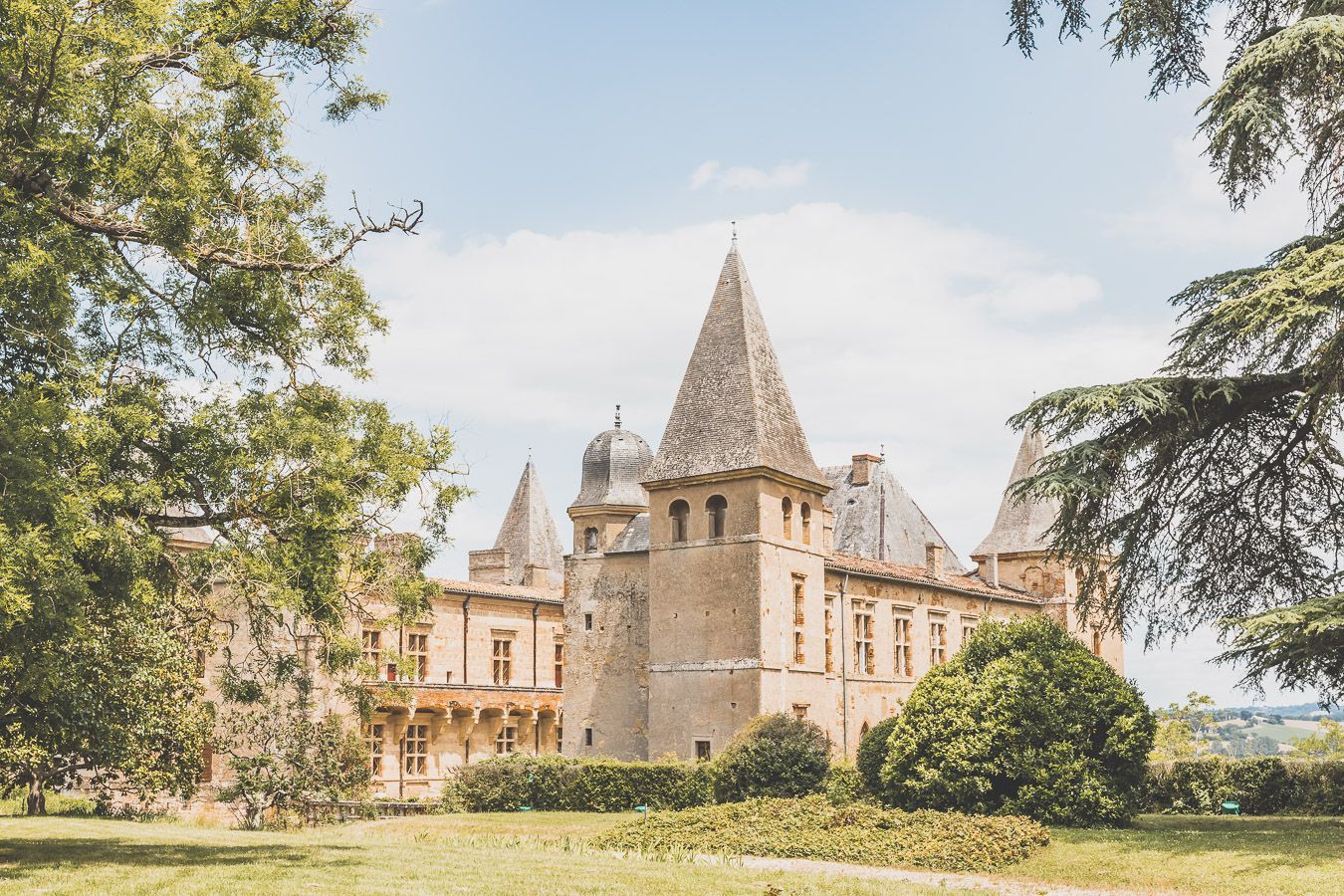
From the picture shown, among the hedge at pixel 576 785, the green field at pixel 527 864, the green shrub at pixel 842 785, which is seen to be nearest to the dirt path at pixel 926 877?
the green field at pixel 527 864

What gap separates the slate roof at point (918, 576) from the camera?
35062mm

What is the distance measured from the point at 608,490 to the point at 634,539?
316 cm

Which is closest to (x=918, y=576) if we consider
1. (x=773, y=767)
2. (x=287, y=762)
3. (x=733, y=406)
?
(x=733, y=406)

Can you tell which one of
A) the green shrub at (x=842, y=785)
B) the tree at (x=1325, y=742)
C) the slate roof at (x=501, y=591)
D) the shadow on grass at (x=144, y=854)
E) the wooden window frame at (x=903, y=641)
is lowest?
the tree at (x=1325, y=742)

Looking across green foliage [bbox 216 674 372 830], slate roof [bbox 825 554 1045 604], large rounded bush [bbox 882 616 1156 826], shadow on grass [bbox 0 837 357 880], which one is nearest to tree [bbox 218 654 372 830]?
green foliage [bbox 216 674 372 830]

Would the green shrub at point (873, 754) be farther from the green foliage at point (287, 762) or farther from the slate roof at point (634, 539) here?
the slate roof at point (634, 539)

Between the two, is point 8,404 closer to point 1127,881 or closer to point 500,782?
point 1127,881

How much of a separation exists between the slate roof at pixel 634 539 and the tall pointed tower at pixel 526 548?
13455 mm

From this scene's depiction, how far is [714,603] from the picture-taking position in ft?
99.5

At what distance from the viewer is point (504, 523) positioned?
50.4 m

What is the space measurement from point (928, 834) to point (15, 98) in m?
13.8

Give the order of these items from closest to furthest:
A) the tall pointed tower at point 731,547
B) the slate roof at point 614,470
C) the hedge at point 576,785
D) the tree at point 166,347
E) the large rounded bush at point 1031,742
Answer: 1. the tree at point 166,347
2. the large rounded bush at point 1031,742
3. the hedge at point 576,785
4. the tall pointed tower at point 731,547
5. the slate roof at point 614,470

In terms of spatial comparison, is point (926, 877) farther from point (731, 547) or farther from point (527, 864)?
point (731, 547)

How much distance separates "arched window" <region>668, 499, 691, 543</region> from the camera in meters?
31.3
